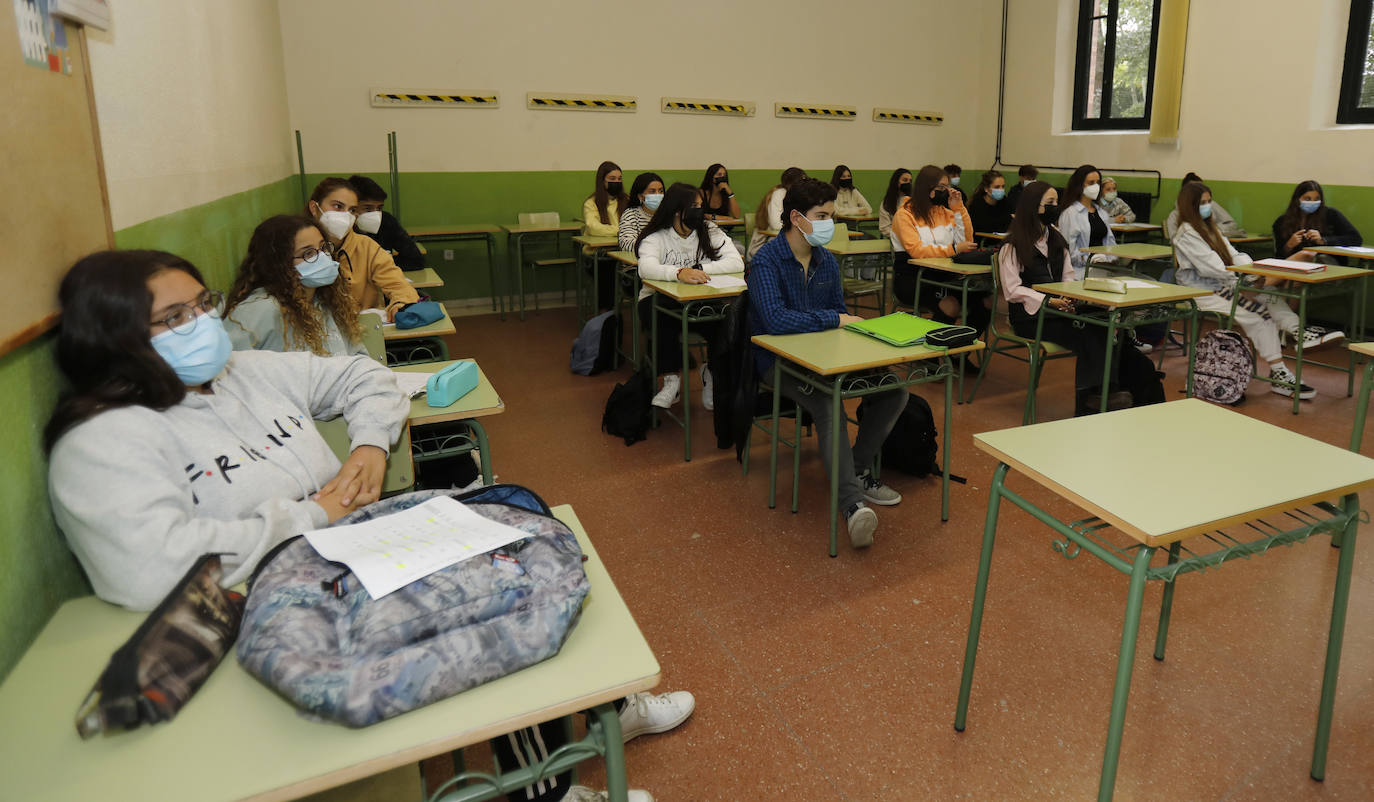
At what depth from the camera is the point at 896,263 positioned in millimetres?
5461

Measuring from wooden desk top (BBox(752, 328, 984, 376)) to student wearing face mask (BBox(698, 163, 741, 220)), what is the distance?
399 cm

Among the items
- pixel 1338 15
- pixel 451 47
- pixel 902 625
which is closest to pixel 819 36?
pixel 451 47

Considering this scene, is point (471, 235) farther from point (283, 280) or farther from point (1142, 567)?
point (1142, 567)

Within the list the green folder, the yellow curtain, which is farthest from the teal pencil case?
the yellow curtain

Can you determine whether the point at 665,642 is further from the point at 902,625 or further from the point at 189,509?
the point at 189,509

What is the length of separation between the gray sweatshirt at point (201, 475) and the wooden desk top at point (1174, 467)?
1.39 m

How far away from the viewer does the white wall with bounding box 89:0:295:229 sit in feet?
6.17

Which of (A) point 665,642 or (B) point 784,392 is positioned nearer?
(A) point 665,642

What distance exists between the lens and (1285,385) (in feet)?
14.5

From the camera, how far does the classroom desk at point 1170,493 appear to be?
4.55ft

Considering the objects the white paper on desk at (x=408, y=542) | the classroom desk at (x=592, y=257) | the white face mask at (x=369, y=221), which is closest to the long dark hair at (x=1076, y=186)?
the classroom desk at (x=592, y=257)

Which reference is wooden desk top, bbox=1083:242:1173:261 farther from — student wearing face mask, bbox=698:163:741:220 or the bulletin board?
the bulletin board

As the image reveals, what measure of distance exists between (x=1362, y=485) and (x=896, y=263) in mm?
4099

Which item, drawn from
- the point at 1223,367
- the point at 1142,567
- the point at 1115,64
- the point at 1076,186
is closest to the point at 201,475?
the point at 1142,567
